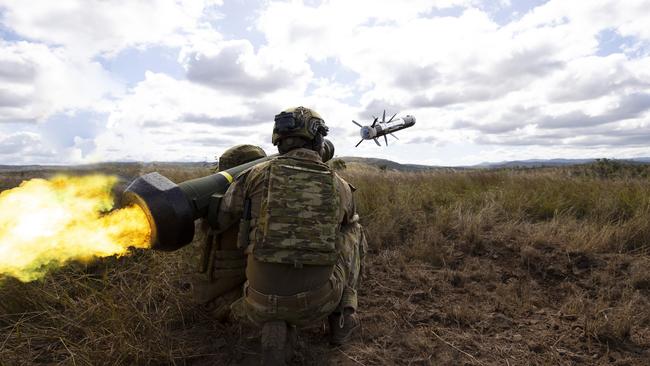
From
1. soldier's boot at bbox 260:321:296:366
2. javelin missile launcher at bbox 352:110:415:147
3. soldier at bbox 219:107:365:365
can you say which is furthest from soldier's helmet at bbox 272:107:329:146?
javelin missile launcher at bbox 352:110:415:147

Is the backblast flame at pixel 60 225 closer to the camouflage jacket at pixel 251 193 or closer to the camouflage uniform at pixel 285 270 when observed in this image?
the camouflage jacket at pixel 251 193

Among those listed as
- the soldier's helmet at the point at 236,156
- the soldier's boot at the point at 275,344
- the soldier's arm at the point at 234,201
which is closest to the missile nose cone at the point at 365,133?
the soldier's helmet at the point at 236,156

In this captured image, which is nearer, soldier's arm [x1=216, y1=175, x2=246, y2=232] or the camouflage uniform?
the camouflage uniform

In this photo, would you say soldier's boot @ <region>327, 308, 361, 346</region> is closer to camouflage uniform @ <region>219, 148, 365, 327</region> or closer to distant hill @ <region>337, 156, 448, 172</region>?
camouflage uniform @ <region>219, 148, 365, 327</region>

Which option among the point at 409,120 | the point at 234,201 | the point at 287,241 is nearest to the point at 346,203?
the point at 287,241

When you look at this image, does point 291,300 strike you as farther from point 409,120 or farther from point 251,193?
point 409,120

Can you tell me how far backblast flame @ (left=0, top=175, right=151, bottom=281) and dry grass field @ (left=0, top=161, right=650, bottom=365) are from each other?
0.54 m

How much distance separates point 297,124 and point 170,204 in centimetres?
119

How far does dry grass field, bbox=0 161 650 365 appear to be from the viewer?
3352 mm

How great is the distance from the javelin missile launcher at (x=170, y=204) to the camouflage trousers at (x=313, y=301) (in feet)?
2.29

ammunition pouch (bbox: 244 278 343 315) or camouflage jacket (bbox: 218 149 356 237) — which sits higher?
camouflage jacket (bbox: 218 149 356 237)

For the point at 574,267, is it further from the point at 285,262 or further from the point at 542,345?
the point at 285,262

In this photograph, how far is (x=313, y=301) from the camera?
318cm

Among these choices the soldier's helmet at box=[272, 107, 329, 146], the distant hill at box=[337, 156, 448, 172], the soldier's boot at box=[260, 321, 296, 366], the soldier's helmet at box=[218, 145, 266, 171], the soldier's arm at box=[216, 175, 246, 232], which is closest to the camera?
the soldier's boot at box=[260, 321, 296, 366]
